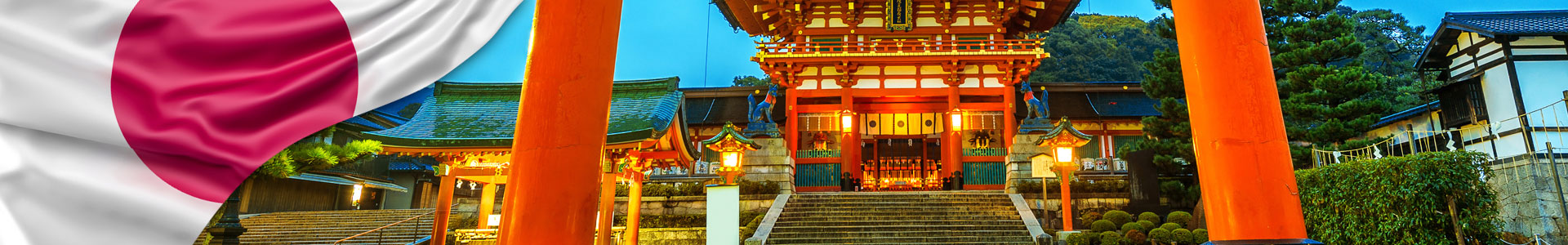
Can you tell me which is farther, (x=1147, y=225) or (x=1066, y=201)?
(x=1066, y=201)

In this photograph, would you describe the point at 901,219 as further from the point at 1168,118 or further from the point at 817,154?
the point at 1168,118

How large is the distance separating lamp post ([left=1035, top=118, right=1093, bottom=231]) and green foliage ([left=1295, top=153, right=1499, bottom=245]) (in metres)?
5.03

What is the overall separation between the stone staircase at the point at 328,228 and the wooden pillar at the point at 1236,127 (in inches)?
628

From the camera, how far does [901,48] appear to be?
19406 mm

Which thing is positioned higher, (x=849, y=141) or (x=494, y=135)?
(x=849, y=141)

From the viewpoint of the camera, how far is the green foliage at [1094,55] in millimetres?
41188

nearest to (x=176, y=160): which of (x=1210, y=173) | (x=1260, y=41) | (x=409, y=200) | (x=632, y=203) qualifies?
(x=1210, y=173)

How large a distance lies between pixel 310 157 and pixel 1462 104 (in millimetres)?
19025

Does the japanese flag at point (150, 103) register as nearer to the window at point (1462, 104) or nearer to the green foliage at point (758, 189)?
the green foliage at point (758, 189)

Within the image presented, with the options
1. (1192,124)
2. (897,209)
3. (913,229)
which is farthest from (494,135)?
(1192,124)

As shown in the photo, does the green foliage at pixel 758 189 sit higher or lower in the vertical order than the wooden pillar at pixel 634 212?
higher

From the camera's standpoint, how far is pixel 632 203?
1331cm

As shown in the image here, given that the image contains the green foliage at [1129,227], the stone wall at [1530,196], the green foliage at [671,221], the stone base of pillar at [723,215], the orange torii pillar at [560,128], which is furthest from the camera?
the green foliage at [671,221]

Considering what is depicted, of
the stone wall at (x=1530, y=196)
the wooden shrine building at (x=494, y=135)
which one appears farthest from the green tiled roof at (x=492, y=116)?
the stone wall at (x=1530, y=196)
